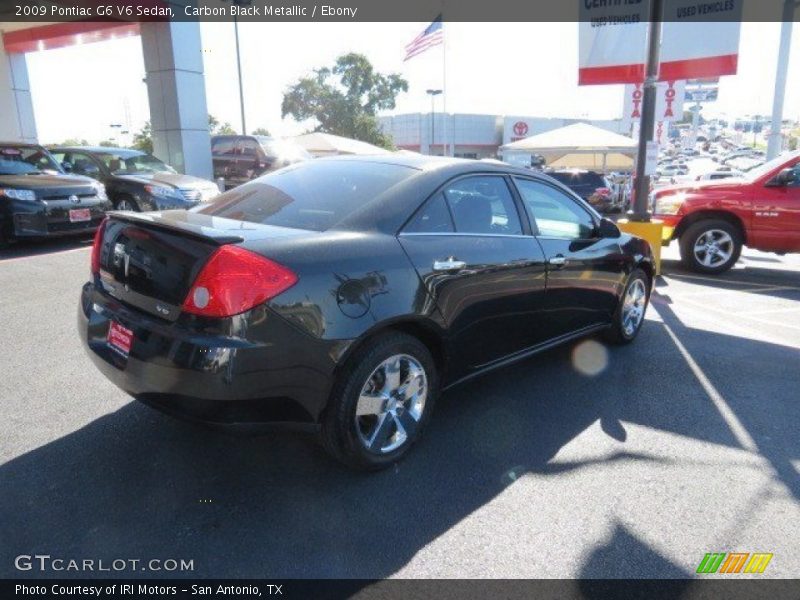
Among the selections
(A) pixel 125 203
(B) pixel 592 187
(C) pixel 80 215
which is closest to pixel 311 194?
(C) pixel 80 215

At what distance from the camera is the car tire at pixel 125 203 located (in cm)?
1045

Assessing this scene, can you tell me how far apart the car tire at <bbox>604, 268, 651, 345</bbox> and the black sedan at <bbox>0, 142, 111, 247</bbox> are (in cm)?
763

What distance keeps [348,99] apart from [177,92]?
1571 inches

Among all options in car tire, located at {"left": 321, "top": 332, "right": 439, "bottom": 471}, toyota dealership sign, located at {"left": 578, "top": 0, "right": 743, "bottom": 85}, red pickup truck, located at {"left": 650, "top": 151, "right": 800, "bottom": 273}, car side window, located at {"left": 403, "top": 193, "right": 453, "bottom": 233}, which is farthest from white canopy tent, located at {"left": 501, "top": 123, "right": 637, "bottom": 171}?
car tire, located at {"left": 321, "top": 332, "right": 439, "bottom": 471}

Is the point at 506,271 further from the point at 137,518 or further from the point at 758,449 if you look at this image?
the point at 137,518

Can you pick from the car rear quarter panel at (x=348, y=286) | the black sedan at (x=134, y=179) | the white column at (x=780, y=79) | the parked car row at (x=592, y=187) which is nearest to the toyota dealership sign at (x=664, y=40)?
the white column at (x=780, y=79)

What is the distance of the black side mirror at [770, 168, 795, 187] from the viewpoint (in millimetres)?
7848

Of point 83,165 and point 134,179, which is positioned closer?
point 134,179

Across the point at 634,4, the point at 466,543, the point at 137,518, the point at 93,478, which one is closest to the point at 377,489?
the point at 466,543

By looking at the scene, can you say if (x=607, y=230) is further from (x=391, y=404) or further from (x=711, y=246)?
(x=711, y=246)

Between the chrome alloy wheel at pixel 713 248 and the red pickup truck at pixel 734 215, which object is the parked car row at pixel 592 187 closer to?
the red pickup truck at pixel 734 215

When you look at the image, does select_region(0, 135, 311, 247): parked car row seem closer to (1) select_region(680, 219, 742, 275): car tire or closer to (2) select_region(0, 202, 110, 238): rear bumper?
(2) select_region(0, 202, 110, 238): rear bumper

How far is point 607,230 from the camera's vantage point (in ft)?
15.0

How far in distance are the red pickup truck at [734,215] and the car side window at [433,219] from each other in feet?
21.6
